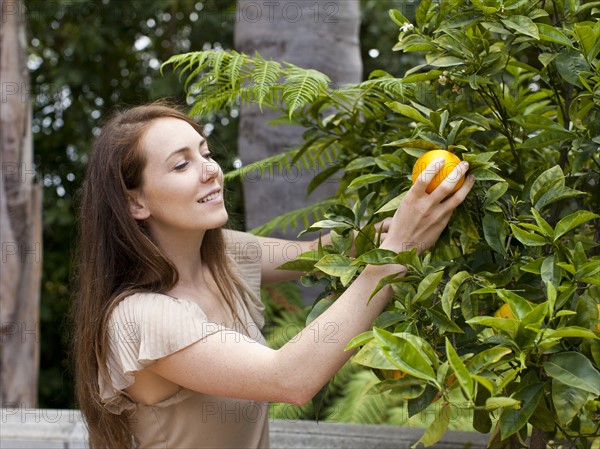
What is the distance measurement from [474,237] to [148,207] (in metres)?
0.65

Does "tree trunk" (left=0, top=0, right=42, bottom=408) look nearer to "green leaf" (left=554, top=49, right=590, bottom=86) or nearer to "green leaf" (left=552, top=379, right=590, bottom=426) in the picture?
"green leaf" (left=554, top=49, right=590, bottom=86)

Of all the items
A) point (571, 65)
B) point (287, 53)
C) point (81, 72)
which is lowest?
point (81, 72)

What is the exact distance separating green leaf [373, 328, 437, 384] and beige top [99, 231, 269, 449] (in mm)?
535

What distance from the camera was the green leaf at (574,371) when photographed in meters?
1.01

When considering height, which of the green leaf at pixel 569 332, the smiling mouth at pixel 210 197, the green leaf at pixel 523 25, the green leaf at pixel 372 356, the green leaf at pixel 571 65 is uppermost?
the green leaf at pixel 523 25

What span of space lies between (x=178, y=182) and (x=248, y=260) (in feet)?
1.35

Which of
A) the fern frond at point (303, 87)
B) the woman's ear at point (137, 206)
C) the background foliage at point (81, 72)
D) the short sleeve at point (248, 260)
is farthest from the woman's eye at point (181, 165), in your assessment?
the background foliage at point (81, 72)

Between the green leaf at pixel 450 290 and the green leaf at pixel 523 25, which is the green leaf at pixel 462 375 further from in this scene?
the green leaf at pixel 523 25

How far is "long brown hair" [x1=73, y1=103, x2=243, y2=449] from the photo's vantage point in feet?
5.23

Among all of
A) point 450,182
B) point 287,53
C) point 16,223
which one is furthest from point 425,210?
point 16,223

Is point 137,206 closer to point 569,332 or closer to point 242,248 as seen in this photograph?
point 242,248

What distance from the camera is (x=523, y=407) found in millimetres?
1110

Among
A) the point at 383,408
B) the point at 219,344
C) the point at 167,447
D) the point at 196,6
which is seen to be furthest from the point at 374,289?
the point at 196,6

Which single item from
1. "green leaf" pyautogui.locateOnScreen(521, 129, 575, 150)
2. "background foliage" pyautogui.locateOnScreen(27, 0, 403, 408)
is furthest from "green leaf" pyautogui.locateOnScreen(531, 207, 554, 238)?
"background foliage" pyautogui.locateOnScreen(27, 0, 403, 408)
